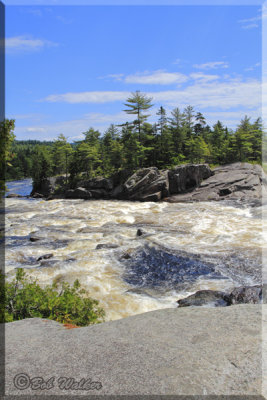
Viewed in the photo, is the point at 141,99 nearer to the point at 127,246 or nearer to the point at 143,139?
the point at 143,139

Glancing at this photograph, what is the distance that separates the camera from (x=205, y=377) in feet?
10.4

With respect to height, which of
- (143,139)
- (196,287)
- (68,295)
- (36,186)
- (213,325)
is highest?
(143,139)

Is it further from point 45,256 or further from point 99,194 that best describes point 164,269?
point 99,194

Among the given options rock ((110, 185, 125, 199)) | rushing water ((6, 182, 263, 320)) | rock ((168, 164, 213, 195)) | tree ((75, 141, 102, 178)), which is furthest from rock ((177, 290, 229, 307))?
tree ((75, 141, 102, 178))

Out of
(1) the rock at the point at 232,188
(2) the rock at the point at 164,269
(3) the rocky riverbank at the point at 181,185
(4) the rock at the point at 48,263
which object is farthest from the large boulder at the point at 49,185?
(2) the rock at the point at 164,269

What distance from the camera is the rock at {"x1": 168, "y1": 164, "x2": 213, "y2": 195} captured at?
38.9 metres

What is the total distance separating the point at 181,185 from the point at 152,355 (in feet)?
119

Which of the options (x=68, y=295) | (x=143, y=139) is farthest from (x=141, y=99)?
(x=68, y=295)

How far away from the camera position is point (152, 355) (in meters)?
3.77

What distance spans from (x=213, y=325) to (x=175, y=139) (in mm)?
51791

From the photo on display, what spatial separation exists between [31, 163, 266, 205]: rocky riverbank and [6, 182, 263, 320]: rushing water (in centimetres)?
881

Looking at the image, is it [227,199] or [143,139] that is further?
[143,139]

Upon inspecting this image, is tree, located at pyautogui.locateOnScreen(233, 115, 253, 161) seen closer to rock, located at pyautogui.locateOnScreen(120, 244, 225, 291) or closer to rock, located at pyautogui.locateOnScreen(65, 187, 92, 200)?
rock, located at pyautogui.locateOnScreen(65, 187, 92, 200)

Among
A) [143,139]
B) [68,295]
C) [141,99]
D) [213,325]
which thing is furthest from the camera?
[143,139]
